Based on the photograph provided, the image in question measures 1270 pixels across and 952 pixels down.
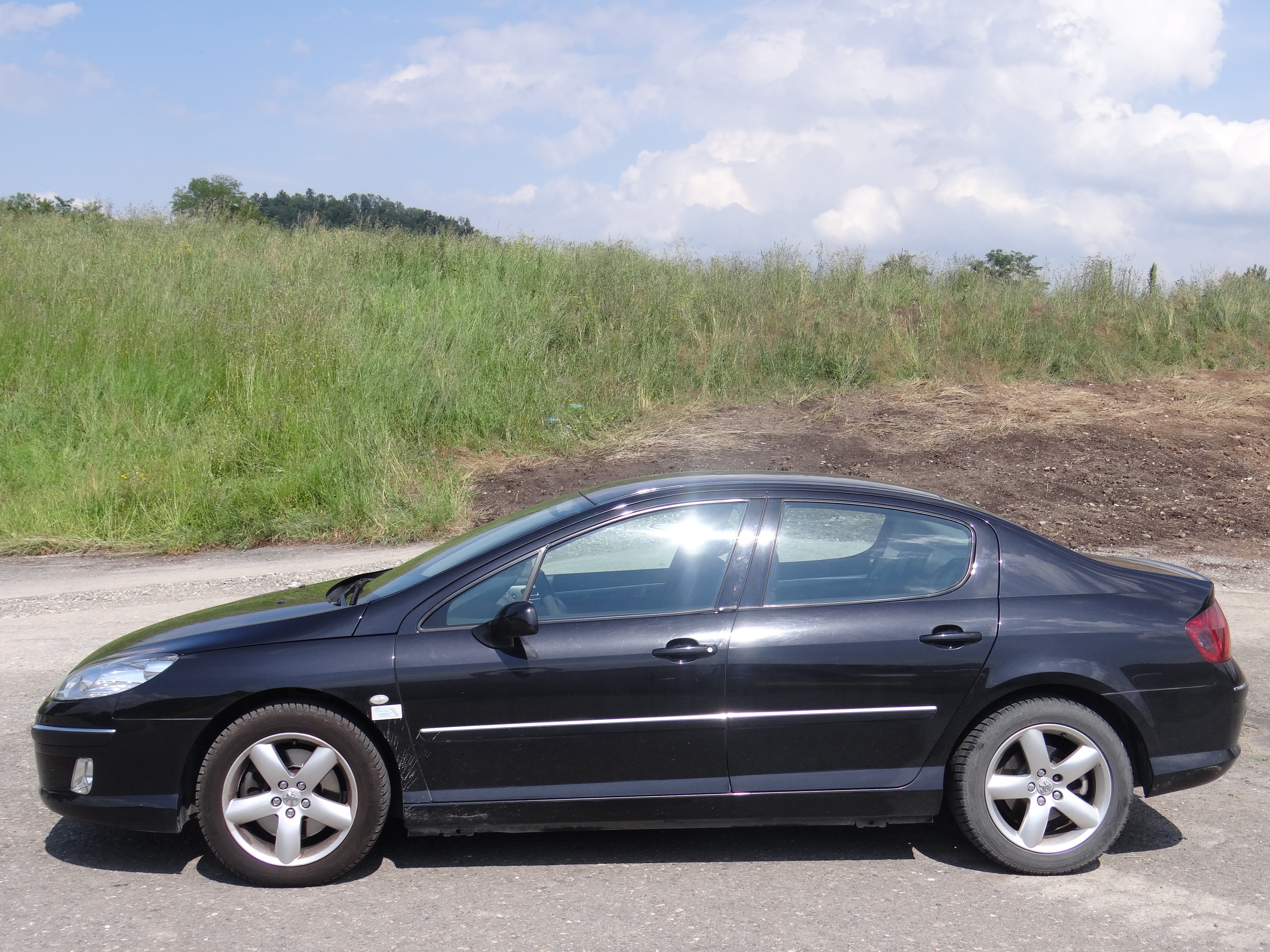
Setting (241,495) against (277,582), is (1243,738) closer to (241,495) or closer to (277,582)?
(277,582)

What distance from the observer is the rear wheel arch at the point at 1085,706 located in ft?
13.0

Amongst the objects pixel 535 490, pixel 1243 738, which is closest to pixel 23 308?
pixel 535 490

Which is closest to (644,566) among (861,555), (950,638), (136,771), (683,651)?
(683,651)

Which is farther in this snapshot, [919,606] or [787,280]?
[787,280]

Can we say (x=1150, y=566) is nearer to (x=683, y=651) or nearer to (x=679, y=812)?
→ (x=683, y=651)

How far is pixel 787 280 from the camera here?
60.8ft

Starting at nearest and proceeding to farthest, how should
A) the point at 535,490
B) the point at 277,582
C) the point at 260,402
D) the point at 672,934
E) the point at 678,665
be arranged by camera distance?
the point at 672,934 → the point at 678,665 → the point at 277,582 → the point at 535,490 → the point at 260,402

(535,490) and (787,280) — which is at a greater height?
(787,280)

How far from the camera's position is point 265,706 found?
3873 mm

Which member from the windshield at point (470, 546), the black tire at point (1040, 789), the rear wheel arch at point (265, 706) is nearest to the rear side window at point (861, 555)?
the black tire at point (1040, 789)

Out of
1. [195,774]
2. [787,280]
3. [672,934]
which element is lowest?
[672,934]

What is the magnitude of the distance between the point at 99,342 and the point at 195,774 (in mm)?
12970

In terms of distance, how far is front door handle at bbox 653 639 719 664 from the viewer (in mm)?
3877

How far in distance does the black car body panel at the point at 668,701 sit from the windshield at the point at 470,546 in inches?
6.2
